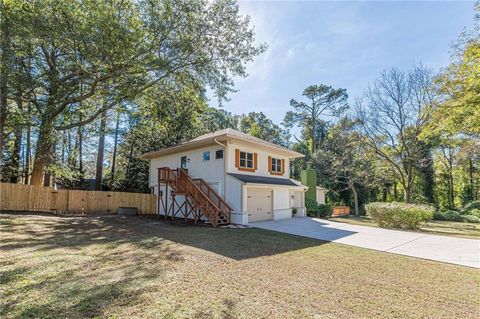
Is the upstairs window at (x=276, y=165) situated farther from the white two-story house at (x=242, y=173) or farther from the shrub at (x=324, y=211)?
the shrub at (x=324, y=211)

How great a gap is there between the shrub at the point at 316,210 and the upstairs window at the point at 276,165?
4381mm

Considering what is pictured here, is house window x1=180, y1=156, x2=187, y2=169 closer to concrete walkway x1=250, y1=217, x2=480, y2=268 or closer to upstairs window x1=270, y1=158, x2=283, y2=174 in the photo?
upstairs window x1=270, y1=158, x2=283, y2=174

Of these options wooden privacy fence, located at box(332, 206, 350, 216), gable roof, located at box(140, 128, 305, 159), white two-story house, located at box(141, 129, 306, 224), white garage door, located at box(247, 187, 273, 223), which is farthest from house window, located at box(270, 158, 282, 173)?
wooden privacy fence, located at box(332, 206, 350, 216)

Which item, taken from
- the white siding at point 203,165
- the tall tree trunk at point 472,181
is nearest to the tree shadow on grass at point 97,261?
the white siding at point 203,165

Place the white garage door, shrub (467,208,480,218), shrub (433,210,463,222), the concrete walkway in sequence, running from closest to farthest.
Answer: the concrete walkway
the white garage door
shrub (433,210,463,222)
shrub (467,208,480,218)

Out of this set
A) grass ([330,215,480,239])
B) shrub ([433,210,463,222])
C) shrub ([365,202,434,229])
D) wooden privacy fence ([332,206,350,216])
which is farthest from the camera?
wooden privacy fence ([332,206,350,216])

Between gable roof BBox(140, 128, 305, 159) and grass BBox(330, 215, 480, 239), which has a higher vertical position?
gable roof BBox(140, 128, 305, 159)

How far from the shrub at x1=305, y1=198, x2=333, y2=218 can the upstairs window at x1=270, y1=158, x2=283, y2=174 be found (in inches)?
172

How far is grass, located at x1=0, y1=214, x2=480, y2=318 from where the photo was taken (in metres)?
3.74

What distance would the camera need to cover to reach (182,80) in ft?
50.9

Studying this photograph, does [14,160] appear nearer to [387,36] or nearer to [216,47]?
[216,47]

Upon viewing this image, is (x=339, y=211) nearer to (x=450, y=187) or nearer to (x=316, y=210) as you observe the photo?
(x=316, y=210)

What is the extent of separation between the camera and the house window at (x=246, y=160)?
1503 centimetres

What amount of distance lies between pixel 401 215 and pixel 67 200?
19.2m
